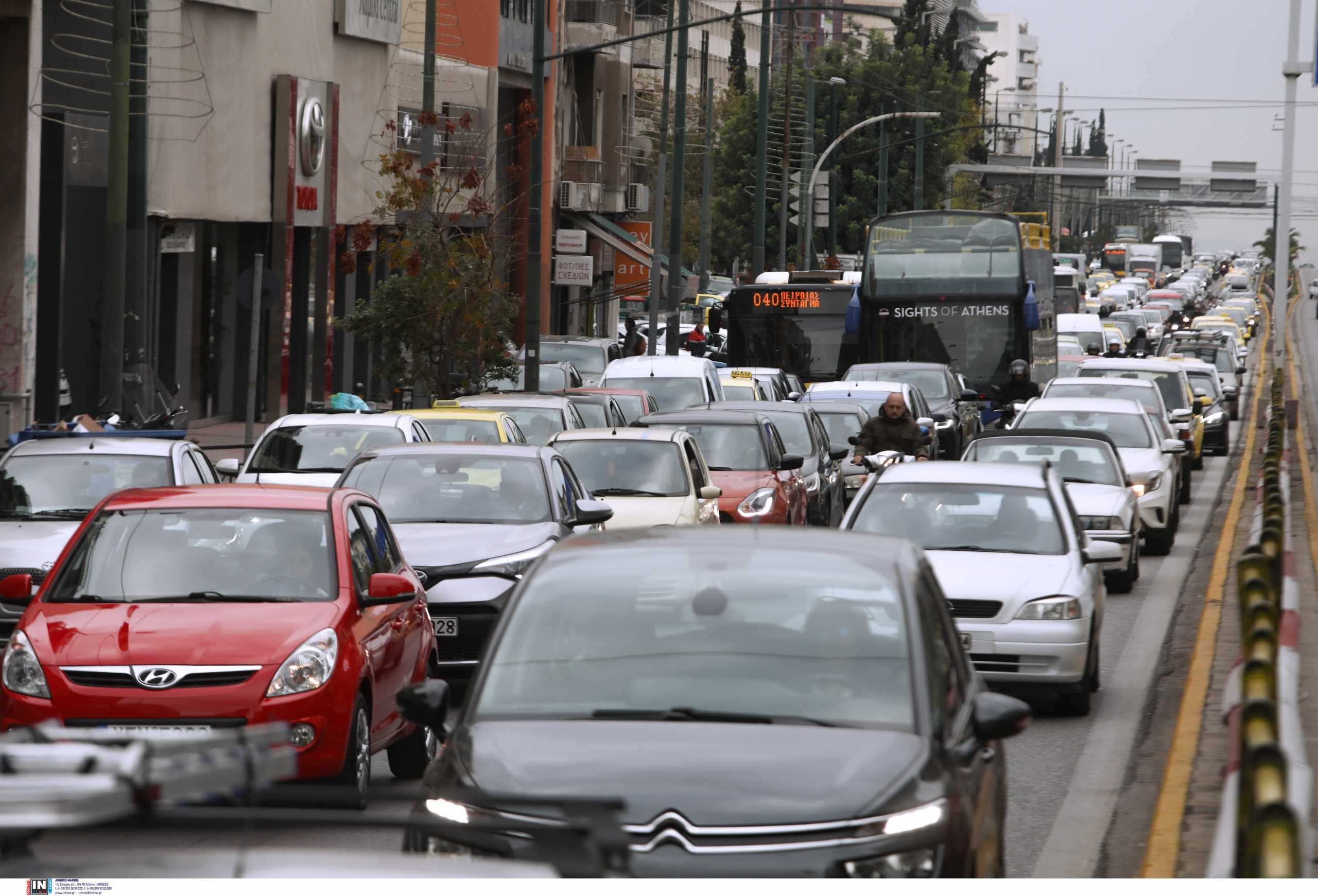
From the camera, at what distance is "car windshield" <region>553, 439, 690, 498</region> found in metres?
16.8

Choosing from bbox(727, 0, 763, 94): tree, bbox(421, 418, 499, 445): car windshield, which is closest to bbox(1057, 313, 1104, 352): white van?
bbox(421, 418, 499, 445): car windshield

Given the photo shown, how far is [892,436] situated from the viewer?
21391 mm

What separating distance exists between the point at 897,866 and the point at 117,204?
50.8ft

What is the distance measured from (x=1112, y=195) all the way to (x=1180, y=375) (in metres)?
163

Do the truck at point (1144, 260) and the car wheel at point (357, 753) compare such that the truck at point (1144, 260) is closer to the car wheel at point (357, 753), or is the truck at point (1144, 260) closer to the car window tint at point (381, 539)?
the car window tint at point (381, 539)

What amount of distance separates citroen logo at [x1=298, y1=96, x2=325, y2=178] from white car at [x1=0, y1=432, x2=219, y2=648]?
2127 cm

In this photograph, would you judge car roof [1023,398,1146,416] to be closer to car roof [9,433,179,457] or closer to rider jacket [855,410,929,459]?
rider jacket [855,410,929,459]

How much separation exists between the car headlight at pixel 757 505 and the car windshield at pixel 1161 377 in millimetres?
12997

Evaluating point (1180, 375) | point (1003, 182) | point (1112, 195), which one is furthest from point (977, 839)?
point (1112, 195)

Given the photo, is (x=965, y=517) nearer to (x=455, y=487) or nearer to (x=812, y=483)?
(x=455, y=487)

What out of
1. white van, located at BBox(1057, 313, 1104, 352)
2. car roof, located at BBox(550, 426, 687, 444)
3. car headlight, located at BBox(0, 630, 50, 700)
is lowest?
car headlight, located at BBox(0, 630, 50, 700)

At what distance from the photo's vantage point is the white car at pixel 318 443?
17.0 m
